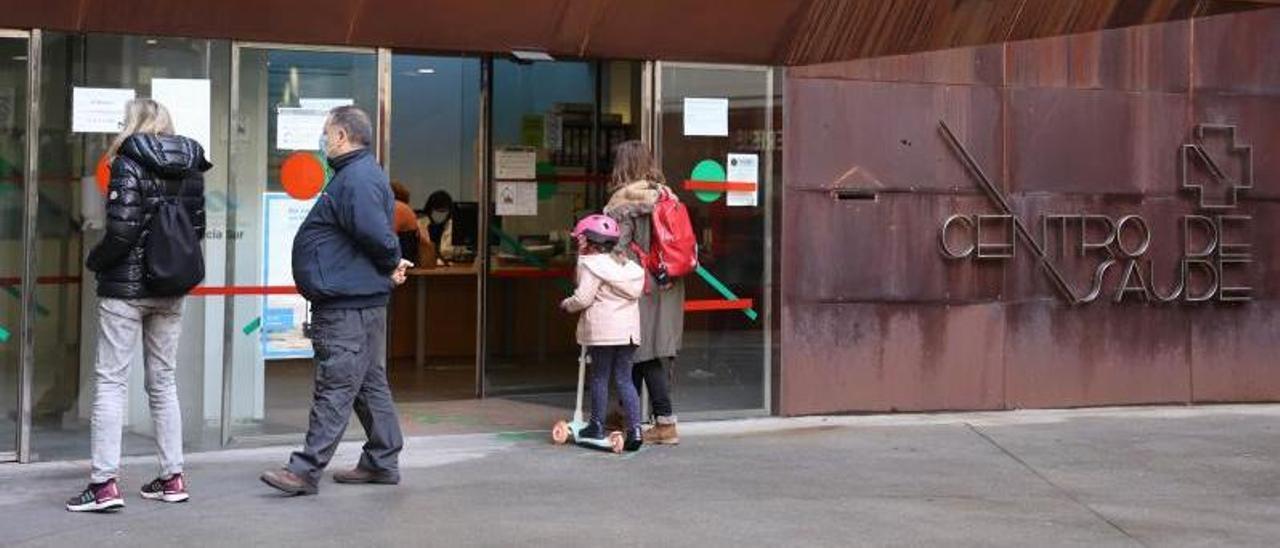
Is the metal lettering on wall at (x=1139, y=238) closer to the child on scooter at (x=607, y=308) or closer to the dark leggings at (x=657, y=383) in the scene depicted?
the dark leggings at (x=657, y=383)

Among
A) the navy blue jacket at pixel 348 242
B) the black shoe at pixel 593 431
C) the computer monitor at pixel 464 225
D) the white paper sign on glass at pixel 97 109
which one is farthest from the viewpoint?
the computer monitor at pixel 464 225

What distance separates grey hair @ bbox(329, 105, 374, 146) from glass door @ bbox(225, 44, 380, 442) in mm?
1351

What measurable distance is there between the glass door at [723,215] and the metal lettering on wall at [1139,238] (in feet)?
3.97

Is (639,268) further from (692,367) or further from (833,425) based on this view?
(833,425)

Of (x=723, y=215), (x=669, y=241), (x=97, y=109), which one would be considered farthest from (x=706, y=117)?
(x=97, y=109)

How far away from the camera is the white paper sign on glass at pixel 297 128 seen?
7.86 meters

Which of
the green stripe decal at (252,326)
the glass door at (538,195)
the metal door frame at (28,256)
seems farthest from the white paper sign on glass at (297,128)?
the glass door at (538,195)

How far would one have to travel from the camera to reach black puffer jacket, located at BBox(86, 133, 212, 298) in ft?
19.9

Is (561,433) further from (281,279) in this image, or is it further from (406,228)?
(406,228)

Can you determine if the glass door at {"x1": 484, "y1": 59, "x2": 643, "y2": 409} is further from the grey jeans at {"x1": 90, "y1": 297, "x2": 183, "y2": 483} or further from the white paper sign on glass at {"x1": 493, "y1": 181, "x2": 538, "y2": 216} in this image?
the grey jeans at {"x1": 90, "y1": 297, "x2": 183, "y2": 483}

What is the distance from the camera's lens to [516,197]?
423 inches

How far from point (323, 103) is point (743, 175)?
2.58 metres

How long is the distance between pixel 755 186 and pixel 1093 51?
247 cm

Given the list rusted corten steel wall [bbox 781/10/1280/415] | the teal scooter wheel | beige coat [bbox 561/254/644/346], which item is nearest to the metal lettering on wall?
rusted corten steel wall [bbox 781/10/1280/415]
